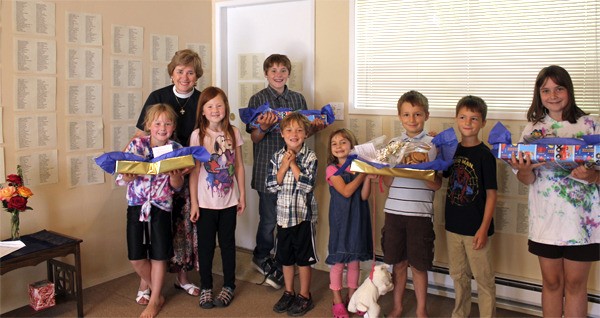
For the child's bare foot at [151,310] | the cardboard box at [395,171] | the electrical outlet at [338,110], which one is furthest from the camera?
the electrical outlet at [338,110]

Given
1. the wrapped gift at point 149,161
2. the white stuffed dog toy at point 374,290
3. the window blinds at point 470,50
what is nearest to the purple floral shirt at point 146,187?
the wrapped gift at point 149,161

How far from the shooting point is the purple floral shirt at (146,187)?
2.70 metres

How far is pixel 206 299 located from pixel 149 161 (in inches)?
33.8

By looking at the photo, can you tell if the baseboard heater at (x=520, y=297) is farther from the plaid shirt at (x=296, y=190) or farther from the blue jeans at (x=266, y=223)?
the blue jeans at (x=266, y=223)

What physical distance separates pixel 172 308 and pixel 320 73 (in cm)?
169

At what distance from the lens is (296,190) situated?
107 inches

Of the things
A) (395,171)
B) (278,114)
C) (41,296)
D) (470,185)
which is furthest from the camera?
(278,114)

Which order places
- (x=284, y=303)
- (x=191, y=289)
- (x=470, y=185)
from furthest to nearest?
(x=191, y=289) < (x=284, y=303) < (x=470, y=185)

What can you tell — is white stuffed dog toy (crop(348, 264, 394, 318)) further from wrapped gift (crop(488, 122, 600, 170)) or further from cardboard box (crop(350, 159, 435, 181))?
wrapped gift (crop(488, 122, 600, 170))

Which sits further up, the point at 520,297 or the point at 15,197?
the point at 15,197

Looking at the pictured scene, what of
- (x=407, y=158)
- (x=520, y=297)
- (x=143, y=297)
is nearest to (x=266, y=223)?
(x=143, y=297)

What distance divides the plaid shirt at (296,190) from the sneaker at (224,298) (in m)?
0.55

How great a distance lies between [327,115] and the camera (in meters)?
3.00

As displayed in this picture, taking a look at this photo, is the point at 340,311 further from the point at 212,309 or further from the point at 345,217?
the point at 212,309
